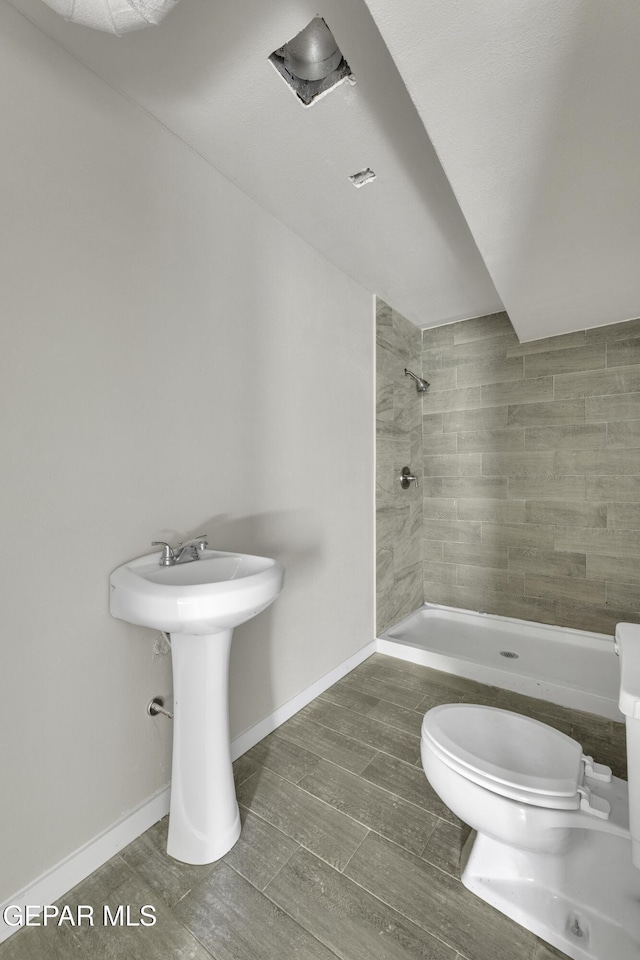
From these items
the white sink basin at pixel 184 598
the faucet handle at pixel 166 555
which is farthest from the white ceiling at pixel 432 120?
the faucet handle at pixel 166 555

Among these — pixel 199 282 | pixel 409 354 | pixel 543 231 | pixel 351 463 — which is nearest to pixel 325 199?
pixel 199 282

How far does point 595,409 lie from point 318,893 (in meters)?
2.86

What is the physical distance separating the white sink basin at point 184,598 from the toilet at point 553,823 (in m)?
0.66

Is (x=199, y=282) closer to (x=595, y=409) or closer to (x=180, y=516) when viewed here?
(x=180, y=516)

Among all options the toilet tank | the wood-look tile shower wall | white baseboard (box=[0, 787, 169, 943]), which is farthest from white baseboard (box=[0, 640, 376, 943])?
the wood-look tile shower wall

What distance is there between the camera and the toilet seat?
1080 mm

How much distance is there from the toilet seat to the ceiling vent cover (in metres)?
1.96

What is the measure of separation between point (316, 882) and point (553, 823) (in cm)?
70

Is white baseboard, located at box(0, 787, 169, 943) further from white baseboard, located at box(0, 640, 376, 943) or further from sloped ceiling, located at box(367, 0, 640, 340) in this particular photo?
sloped ceiling, located at box(367, 0, 640, 340)

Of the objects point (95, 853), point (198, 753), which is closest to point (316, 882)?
point (198, 753)

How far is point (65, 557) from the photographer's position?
125 cm

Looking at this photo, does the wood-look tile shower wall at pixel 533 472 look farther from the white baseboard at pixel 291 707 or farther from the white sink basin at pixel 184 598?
the white sink basin at pixel 184 598

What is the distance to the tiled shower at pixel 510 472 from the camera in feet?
8.93

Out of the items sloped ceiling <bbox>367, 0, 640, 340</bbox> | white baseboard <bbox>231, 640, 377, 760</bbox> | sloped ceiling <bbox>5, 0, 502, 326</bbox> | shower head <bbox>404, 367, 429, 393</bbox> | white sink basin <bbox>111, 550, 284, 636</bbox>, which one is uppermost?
sloped ceiling <bbox>5, 0, 502, 326</bbox>
